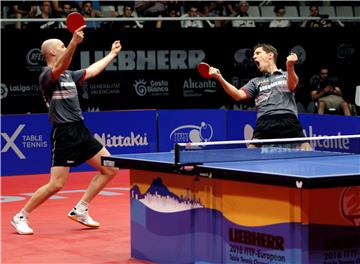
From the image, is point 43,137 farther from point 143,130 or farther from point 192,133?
point 192,133

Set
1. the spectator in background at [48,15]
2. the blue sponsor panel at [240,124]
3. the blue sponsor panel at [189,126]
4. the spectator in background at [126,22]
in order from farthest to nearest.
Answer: the spectator in background at [126,22]
the spectator in background at [48,15]
the blue sponsor panel at [189,126]
the blue sponsor panel at [240,124]

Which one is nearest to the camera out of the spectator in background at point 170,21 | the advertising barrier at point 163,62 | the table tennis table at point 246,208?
the table tennis table at point 246,208

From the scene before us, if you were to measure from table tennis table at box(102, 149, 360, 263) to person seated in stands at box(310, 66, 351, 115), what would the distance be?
9658 mm

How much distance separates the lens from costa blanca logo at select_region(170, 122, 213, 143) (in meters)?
15.1

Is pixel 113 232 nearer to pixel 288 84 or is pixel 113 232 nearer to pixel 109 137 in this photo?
pixel 288 84

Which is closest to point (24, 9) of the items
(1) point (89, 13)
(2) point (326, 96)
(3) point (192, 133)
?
(1) point (89, 13)

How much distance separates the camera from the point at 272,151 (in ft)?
25.2

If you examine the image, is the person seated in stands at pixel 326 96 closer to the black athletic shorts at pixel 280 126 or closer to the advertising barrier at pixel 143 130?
the advertising barrier at pixel 143 130

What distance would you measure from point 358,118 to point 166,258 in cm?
649

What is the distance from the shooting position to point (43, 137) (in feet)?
46.0

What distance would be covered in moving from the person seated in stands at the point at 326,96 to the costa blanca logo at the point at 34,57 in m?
5.30

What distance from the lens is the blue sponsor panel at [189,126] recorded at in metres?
15.1

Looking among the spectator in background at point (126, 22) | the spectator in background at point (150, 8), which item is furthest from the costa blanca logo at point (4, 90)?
the spectator in background at point (150, 8)

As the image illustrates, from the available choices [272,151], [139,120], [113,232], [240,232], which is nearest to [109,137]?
[139,120]
